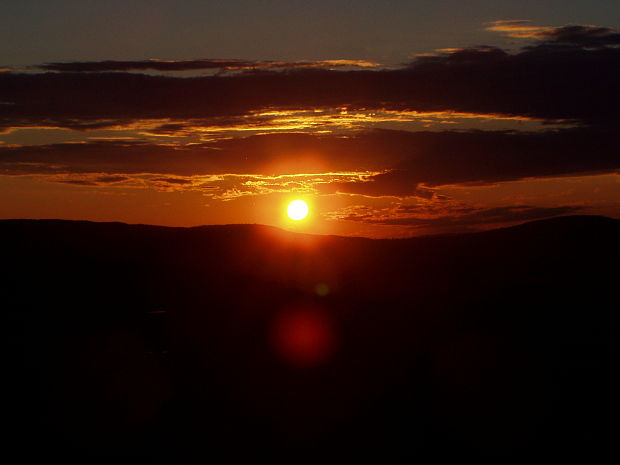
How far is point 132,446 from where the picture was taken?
41.4ft

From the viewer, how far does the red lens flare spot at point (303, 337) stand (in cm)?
1948

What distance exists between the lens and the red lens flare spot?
63.9ft

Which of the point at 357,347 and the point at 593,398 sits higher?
the point at 357,347

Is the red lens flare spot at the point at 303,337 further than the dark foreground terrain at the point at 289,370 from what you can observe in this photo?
Yes

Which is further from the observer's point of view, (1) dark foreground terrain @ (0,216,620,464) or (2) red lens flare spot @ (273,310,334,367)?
(2) red lens flare spot @ (273,310,334,367)

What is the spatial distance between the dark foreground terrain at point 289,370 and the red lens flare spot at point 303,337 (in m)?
0.08

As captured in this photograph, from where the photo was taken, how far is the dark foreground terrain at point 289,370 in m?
12.9

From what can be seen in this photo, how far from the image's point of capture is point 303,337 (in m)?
22.3

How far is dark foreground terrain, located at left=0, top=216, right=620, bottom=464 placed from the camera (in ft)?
42.5

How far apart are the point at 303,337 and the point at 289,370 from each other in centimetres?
442

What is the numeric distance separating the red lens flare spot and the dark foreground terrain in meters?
0.08

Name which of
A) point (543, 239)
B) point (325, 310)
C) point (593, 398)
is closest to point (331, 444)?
point (593, 398)

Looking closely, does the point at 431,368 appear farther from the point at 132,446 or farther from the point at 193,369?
the point at 132,446

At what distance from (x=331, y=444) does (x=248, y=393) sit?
337 centimetres
